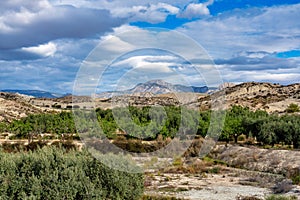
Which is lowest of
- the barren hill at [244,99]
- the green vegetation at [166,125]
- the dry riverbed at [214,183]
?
the dry riverbed at [214,183]

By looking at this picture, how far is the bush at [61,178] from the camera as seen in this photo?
637 inches

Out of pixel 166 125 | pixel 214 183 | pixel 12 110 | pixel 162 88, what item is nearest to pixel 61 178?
pixel 162 88

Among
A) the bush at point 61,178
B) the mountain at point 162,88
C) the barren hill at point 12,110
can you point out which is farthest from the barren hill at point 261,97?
the bush at point 61,178

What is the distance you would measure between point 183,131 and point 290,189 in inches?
1482

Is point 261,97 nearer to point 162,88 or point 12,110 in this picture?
point 12,110

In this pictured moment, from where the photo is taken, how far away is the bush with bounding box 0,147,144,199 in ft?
53.1

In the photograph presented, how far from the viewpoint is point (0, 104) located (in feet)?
406

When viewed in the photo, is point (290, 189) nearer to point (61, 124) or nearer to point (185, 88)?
point (185, 88)

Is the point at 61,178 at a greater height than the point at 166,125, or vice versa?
the point at 61,178

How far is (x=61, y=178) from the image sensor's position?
16.5 m

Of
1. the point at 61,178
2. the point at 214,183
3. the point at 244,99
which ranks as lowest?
the point at 214,183

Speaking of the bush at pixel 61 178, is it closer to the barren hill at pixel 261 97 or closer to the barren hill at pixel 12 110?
the barren hill at pixel 261 97

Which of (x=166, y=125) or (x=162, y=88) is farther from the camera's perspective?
(x=166, y=125)

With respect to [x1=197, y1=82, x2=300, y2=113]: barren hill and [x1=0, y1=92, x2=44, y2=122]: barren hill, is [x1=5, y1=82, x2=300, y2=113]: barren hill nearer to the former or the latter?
[x1=197, y1=82, x2=300, y2=113]: barren hill
